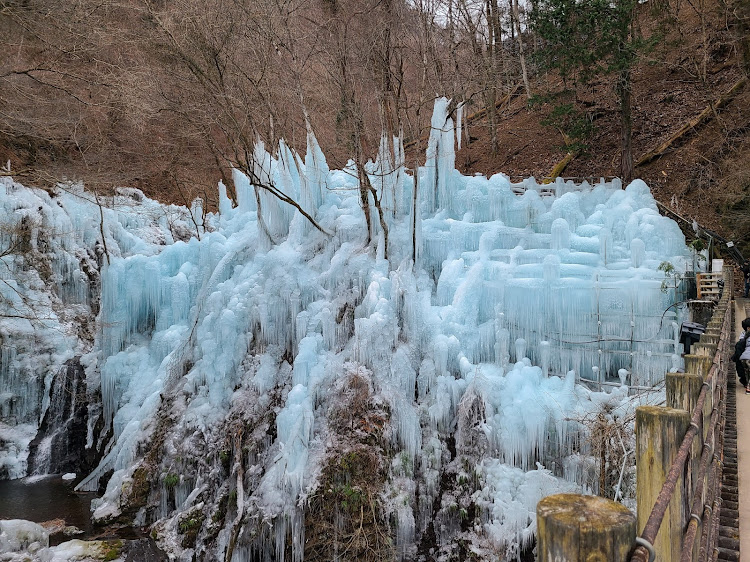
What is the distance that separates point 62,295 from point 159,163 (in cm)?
993

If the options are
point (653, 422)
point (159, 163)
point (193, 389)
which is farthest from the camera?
point (159, 163)

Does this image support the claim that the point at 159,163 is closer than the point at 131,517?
No

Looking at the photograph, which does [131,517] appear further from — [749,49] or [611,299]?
[749,49]

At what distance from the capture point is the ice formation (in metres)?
8.41

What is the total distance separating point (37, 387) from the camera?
13148mm

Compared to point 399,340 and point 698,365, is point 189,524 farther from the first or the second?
point 698,365

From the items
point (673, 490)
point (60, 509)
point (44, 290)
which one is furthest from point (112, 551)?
point (673, 490)

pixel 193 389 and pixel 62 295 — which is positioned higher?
pixel 62 295

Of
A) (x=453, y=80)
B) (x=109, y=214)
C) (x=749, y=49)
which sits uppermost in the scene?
(x=749, y=49)

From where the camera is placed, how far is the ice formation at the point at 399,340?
8406 mm

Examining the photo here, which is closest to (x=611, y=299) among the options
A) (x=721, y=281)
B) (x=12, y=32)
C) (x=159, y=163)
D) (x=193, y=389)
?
(x=721, y=281)

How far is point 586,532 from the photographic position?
3.93 ft

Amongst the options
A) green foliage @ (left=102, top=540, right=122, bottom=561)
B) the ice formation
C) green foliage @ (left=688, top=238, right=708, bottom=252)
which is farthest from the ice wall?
green foliage @ (left=688, top=238, right=708, bottom=252)

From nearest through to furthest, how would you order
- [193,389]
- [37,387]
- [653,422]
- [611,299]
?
[653,422] < [611,299] < [193,389] < [37,387]
